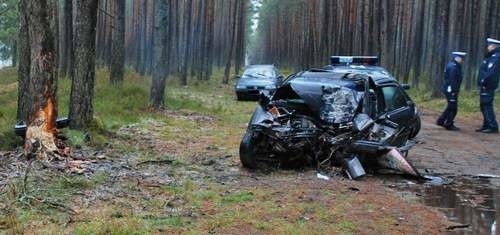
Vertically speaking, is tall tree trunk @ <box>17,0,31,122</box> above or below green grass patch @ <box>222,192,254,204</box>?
above

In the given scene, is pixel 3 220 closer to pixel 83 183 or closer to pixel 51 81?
pixel 83 183

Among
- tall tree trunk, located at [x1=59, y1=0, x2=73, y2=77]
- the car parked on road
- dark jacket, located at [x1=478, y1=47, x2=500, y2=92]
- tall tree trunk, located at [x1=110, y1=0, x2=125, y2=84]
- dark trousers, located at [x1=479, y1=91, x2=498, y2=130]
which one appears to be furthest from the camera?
the car parked on road

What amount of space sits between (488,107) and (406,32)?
75.4 ft

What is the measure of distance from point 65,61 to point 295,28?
3749cm

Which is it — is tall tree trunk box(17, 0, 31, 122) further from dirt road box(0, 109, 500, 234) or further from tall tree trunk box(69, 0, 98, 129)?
dirt road box(0, 109, 500, 234)

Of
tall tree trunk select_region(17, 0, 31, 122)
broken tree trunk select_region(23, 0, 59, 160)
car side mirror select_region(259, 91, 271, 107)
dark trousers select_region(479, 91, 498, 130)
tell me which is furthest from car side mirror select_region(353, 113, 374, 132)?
tall tree trunk select_region(17, 0, 31, 122)

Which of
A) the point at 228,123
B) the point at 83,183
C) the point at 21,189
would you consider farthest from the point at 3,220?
the point at 228,123

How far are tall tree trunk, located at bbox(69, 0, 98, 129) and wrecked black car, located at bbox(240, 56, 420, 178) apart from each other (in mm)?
3634

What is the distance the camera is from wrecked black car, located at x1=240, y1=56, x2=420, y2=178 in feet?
30.0

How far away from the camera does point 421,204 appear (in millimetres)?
7582

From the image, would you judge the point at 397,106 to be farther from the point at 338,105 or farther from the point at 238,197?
the point at 238,197

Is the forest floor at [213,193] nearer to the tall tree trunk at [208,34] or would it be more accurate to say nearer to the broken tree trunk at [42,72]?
the broken tree trunk at [42,72]

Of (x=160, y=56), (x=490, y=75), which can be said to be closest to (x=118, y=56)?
(x=160, y=56)

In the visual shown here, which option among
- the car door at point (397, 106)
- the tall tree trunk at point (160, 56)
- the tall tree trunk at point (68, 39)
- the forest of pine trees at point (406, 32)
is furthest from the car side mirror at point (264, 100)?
the forest of pine trees at point (406, 32)
